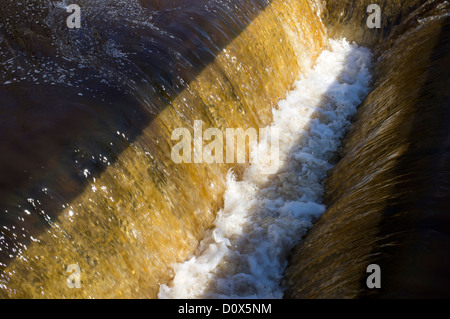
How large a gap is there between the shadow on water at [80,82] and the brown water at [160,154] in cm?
1

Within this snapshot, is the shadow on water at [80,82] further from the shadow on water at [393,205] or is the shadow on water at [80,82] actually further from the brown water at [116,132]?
the shadow on water at [393,205]

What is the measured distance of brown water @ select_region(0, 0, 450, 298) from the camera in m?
2.75

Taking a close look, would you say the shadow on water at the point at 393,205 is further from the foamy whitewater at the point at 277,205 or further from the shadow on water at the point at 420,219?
the foamy whitewater at the point at 277,205

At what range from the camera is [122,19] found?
15.9 feet

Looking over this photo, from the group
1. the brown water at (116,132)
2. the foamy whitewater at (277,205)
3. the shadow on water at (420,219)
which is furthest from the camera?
the foamy whitewater at (277,205)

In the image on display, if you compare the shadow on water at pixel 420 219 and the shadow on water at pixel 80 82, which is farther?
the shadow on water at pixel 80 82

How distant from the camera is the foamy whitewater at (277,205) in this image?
3559 millimetres

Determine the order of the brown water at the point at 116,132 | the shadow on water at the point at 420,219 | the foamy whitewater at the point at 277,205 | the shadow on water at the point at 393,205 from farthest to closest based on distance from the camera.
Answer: the foamy whitewater at the point at 277,205 → the brown water at the point at 116,132 → the shadow on water at the point at 393,205 → the shadow on water at the point at 420,219

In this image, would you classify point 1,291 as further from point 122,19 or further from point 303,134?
point 303,134

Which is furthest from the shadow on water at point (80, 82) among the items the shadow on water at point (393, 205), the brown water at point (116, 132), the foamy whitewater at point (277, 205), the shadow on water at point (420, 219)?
the shadow on water at point (420, 219)

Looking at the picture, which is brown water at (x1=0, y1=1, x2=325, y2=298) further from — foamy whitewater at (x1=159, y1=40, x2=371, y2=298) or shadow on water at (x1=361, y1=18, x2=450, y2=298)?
shadow on water at (x1=361, y1=18, x2=450, y2=298)

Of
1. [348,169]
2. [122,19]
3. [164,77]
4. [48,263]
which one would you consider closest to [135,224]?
[48,263]

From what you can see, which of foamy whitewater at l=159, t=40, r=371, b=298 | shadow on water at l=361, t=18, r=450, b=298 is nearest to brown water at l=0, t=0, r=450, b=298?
shadow on water at l=361, t=18, r=450, b=298
